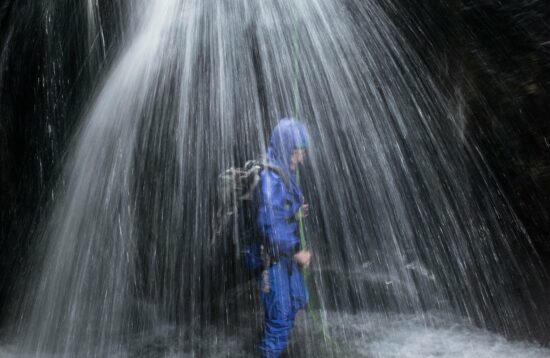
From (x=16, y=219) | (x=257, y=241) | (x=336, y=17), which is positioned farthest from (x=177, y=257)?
(x=336, y=17)

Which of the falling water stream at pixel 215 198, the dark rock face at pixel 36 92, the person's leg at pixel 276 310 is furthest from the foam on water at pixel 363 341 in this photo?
the dark rock face at pixel 36 92

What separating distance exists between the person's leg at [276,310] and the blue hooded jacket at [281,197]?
0.64ft

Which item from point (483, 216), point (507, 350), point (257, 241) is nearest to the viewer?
point (257, 241)

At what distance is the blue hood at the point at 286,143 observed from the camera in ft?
12.6

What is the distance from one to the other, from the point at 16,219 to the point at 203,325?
338cm

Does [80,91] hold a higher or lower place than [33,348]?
higher

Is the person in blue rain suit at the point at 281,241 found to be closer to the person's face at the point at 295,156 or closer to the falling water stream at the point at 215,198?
the person's face at the point at 295,156

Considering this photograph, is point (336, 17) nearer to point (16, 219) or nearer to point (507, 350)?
point (507, 350)

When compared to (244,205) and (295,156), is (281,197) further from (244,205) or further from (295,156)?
(295,156)

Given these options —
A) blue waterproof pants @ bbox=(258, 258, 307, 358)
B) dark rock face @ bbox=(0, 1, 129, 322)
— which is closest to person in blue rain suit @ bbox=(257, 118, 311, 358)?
blue waterproof pants @ bbox=(258, 258, 307, 358)

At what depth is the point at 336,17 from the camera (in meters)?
6.16

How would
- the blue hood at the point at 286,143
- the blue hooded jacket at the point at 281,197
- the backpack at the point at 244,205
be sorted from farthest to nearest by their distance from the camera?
the blue hood at the point at 286,143, the backpack at the point at 244,205, the blue hooded jacket at the point at 281,197

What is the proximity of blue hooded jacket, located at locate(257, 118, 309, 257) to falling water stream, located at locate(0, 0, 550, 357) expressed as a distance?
170cm

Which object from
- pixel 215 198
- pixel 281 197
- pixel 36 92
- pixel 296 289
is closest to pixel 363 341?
pixel 296 289
